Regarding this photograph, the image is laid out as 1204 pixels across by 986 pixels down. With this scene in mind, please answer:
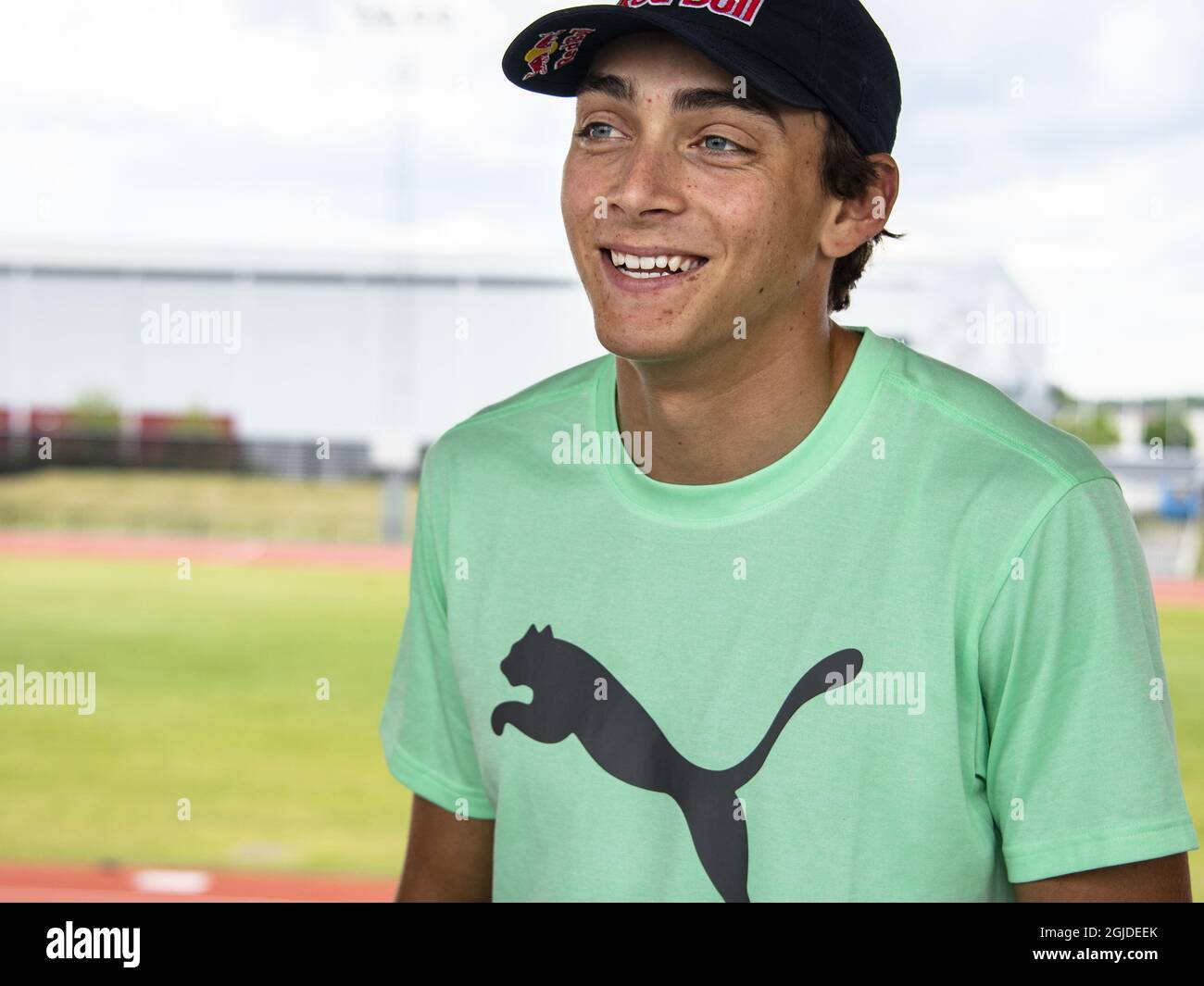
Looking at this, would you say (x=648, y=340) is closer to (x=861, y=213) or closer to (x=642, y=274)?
(x=642, y=274)

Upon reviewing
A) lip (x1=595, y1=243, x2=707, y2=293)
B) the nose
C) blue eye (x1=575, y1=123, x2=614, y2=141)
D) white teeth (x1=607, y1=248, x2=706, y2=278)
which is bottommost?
lip (x1=595, y1=243, x2=707, y2=293)

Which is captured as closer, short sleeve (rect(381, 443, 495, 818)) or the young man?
the young man

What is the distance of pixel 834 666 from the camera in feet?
3.64

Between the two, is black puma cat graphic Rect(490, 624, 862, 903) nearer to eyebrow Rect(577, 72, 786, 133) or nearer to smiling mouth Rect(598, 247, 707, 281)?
smiling mouth Rect(598, 247, 707, 281)

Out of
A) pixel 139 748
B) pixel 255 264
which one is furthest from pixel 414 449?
pixel 139 748

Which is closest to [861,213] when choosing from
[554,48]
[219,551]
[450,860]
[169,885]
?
[554,48]

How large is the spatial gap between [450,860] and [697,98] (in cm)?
77

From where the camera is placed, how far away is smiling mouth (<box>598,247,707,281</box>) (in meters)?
1.13

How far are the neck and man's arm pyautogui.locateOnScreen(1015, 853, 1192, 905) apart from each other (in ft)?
1.39

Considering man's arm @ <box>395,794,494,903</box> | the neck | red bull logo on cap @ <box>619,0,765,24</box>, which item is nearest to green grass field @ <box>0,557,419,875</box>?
man's arm @ <box>395,794,494,903</box>

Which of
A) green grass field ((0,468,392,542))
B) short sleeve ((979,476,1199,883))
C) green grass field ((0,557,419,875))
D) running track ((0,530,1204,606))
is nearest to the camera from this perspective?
short sleeve ((979,476,1199,883))

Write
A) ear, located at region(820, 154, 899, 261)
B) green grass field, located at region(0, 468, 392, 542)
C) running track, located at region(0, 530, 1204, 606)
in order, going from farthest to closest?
green grass field, located at region(0, 468, 392, 542) → running track, located at region(0, 530, 1204, 606) → ear, located at region(820, 154, 899, 261)
